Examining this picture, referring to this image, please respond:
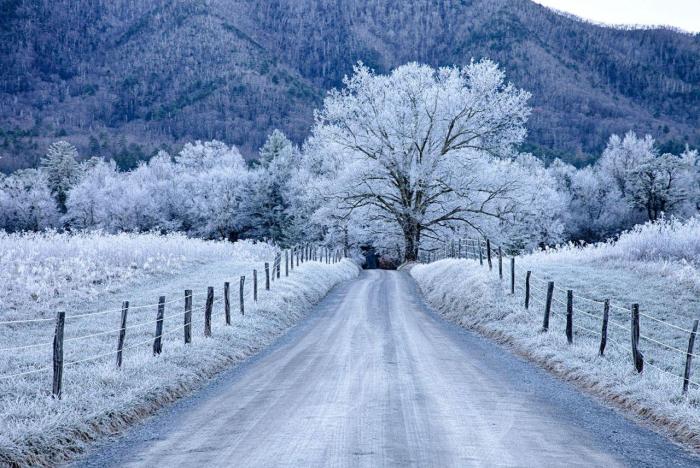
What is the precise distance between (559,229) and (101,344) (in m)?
59.3

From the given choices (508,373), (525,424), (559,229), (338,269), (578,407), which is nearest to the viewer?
(525,424)

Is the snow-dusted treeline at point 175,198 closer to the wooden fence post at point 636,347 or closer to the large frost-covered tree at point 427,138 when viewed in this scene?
the large frost-covered tree at point 427,138

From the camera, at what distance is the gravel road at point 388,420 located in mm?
7113

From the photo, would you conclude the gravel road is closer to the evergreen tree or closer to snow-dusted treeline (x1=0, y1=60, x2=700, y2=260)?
snow-dusted treeline (x1=0, y1=60, x2=700, y2=260)

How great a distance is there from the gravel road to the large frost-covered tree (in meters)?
28.8

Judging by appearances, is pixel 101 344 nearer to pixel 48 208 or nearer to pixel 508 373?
pixel 508 373

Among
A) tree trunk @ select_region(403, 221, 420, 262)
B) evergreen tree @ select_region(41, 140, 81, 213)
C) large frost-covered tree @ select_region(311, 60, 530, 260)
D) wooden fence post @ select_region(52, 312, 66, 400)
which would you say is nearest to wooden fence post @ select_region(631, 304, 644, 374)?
wooden fence post @ select_region(52, 312, 66, 400)

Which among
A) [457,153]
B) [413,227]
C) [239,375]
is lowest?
[239,375]

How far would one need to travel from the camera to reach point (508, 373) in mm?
12586

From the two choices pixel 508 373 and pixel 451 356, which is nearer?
pixel 508 373

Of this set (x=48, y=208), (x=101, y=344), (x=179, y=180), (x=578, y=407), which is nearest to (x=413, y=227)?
(x=101, y=344)

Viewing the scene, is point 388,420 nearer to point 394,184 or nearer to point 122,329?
point 122,329

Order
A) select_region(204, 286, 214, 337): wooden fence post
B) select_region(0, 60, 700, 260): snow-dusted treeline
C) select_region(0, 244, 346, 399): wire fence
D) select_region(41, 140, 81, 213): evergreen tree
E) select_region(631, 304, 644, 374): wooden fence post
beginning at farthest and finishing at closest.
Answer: select_region(41, 140, 81, 213): evergreen tree, select_region(0, 60, 700, 260): snow-dusted treeline, select_region(204, 286, 214, 337): wooden fence post, select_region(631, 304, 644, 374): wooden fence post, select_region(0, 244, 346, 399): wire fence

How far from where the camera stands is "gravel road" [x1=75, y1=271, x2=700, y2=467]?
7113 mm
